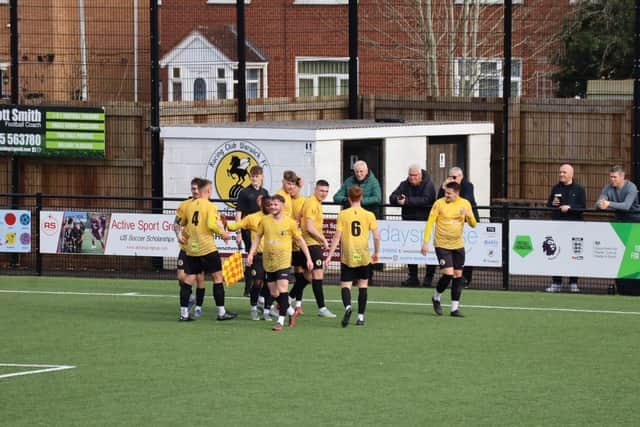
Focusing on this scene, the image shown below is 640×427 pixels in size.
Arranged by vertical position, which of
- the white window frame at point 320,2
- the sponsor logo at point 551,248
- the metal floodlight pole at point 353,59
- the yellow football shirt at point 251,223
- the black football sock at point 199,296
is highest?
the white window frame at point 320,2

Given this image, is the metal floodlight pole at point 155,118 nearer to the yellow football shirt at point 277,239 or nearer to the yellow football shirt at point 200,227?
the yellow football shirt at point 200,227

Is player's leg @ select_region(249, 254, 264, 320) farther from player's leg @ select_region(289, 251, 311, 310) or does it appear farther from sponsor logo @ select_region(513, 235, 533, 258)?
sponsor logo @ select_region(513, 235, 533, 258)

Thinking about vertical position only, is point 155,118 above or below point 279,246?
above

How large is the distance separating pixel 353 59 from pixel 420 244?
15.5 ft

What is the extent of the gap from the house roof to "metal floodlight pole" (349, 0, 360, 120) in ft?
15.2

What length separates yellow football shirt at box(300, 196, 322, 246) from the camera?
643 inches

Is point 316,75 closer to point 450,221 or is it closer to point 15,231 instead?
point 15,231

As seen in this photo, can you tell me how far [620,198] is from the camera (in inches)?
774

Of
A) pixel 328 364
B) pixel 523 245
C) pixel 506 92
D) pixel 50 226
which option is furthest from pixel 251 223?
pixel 506 92

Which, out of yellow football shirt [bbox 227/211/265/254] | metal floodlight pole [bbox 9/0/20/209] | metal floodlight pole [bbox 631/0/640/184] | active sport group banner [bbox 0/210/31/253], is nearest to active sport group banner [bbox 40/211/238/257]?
active sport group banner [bbox 0/210/31/253]

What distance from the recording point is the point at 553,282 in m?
20.0

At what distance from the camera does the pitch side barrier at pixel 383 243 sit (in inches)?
772

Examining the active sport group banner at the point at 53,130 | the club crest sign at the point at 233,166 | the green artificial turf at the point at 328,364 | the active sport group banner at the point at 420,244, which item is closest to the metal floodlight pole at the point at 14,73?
the active sport group banner at the point at 53,130

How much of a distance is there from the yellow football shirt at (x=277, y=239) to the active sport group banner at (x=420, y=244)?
4.96 metres
